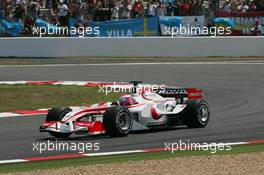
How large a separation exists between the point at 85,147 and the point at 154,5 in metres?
22.7

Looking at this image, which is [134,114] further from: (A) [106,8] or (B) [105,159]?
(A) [106,8]

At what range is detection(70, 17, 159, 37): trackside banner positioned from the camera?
107 ft

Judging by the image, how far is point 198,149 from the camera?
35.5 feet

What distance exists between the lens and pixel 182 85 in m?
21.3

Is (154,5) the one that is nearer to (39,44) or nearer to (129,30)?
(129,30)

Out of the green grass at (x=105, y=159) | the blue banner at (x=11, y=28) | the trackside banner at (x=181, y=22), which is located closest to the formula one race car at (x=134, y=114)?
the green grass at (x=105, y=159)

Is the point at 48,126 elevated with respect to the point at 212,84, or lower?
elevated

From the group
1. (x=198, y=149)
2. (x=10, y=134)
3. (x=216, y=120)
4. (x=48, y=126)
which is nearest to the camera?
(x=198, y=149)

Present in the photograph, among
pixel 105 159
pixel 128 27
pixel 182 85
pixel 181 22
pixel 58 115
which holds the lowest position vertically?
pixel 182 85

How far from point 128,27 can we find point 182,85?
11964 millimetres

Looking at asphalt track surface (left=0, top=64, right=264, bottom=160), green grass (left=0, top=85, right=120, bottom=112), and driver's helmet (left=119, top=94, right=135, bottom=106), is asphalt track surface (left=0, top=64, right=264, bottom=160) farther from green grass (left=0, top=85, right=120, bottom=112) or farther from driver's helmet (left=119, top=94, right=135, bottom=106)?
green grass (left=0, top=85, right=120, bottom=112)

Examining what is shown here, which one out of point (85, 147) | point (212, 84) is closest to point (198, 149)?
point (85, 147)

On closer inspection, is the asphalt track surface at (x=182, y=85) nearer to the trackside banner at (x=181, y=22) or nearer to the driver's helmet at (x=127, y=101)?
the driver's helmet at (x=127, y=101)

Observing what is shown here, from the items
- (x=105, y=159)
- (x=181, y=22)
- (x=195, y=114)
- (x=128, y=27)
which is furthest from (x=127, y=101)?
(x=128, y=27)
